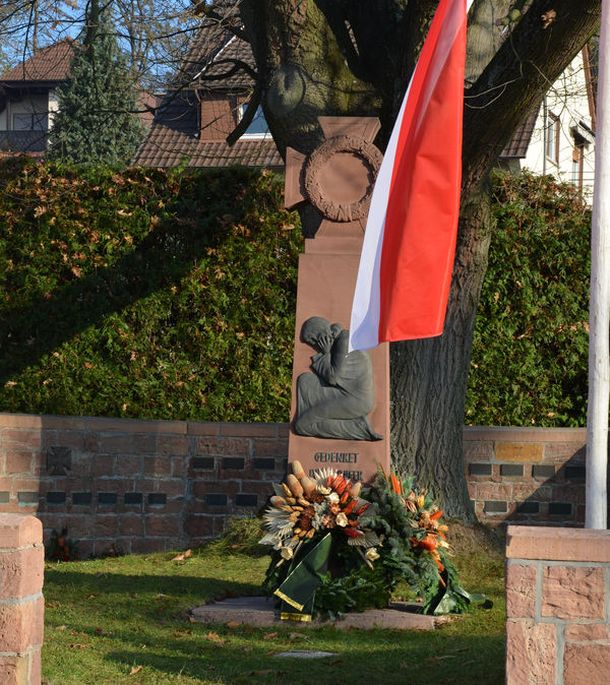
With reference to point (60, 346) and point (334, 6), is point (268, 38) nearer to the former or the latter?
point (334, 6)

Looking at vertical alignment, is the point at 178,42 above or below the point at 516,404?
above

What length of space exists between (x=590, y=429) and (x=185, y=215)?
6774 millimetres

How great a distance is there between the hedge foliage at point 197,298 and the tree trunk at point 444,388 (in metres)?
1.44

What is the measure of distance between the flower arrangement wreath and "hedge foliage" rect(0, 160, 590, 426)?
377 cm

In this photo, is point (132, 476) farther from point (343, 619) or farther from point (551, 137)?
point (551, 137)

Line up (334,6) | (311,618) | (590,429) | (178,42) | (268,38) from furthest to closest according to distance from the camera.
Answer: (178,42) → (334,6) → (268,38) → (311,618) → (590,429)

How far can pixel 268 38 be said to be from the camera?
9.36 metres

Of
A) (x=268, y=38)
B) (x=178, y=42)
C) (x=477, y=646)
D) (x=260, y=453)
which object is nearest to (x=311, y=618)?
(x=477, y=646)

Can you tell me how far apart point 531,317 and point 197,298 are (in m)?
3.09

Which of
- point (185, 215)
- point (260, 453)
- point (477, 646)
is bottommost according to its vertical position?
point (477, 646)

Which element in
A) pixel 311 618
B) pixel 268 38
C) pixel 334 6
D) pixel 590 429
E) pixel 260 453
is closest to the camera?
pixel 590 429

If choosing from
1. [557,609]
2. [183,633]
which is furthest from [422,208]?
[183,633]

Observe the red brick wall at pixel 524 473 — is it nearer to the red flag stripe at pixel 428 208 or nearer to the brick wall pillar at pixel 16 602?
the red flag stripe at pixel 428 208

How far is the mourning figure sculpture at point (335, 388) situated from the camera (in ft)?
26.2
